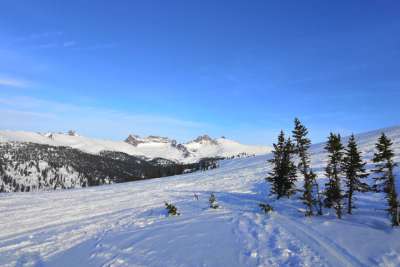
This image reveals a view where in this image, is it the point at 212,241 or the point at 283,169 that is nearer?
the point at 212,241

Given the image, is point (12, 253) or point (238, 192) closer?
point (12, 253)

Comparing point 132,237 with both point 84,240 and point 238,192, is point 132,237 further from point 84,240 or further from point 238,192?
point 238,192

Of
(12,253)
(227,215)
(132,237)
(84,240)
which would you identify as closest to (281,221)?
(227,215)

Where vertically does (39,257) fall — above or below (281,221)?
below

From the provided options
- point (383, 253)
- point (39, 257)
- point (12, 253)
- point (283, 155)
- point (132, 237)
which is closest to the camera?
point (383, 253)

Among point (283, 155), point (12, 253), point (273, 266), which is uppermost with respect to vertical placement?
point (283, 155)

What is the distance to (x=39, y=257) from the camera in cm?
1922

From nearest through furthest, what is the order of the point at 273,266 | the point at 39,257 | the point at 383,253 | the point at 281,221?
the point at 273,266, the point at 383,253, the point at 39,257, the point at 281,221

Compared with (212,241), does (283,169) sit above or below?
above

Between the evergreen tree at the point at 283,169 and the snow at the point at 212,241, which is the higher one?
the evergreen tree at the point at 283,169

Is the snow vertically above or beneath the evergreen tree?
beneath

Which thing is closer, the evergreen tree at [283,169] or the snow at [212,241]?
the snow at [212,241]

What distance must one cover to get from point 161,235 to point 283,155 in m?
24.8

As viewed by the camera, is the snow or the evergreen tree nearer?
the snow
